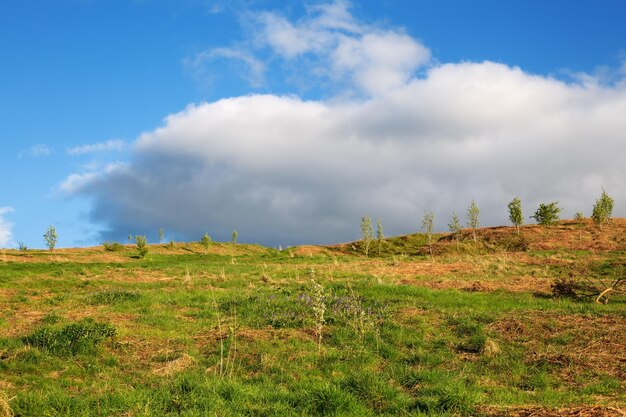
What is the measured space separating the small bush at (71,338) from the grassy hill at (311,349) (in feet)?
0.13

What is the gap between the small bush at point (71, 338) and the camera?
40.0ft

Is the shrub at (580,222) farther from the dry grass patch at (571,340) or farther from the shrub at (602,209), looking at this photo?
the dry grass patch at (571,340)

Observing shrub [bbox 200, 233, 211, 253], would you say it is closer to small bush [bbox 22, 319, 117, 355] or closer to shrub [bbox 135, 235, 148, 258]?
shrub [bbox 135, 235, 148, 258]

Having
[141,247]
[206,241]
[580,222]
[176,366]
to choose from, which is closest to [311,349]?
[176,366]

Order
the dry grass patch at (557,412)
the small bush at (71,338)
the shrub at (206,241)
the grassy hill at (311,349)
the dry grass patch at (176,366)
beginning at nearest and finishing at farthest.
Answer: the dry grass patch at (557,412), the grassy hill at (311,349), the dry grass patch at (176,366), the small bush at (71,338), the shrub at (206,241)

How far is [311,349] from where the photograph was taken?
12500mm

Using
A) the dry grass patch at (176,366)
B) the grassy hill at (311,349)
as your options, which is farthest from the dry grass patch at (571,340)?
the dry grass patch at (176,366)

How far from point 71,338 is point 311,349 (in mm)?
6262

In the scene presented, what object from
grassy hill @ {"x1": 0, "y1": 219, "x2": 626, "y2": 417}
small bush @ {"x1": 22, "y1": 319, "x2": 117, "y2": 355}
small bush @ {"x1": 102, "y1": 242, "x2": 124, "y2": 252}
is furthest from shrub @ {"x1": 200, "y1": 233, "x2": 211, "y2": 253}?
small bush @ {"x1": 22, "y1": 319, "x2": 117, "y2": 355}

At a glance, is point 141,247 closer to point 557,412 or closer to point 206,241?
point 206,241

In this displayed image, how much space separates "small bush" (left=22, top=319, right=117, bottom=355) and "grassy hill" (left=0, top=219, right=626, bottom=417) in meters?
0.04

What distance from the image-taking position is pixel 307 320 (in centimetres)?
1500

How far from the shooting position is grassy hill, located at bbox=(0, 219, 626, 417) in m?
8.04

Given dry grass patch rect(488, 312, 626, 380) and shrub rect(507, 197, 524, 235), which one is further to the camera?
shrub rect(507, 197, 524, 235)
